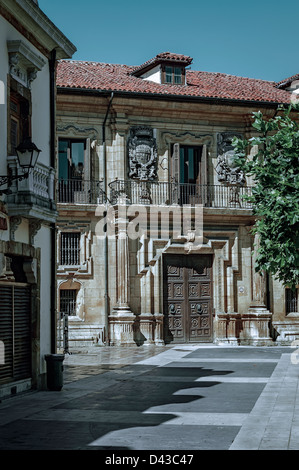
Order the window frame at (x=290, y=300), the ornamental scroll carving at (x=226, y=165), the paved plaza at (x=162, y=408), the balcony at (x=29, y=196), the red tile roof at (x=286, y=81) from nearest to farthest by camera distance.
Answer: the paved plaza at (x=162, y=408) < the balcony at (x=29, y=196) < the ornamental scroll carving at (x=226, y=165) < the window frame at (x=290, y=300) < the red tile roof at (x=286, y=81)

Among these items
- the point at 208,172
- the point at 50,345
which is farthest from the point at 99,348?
the point at 50,345

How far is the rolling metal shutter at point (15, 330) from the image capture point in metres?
12.8

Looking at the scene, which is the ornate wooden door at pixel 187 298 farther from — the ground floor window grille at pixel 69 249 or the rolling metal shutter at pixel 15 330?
the rolling metal shutter at pixel 15 330

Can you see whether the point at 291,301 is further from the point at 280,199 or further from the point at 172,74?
the point at 280,199

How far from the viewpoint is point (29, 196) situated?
1264cm

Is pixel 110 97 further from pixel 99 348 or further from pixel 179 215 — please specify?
pixel 99 348

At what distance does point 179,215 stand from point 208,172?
2.16 meters

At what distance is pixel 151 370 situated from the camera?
1778 centimetres

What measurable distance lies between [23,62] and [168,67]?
15.2 meters

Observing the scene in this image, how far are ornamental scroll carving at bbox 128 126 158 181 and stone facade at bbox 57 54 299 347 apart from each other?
4 centimetres

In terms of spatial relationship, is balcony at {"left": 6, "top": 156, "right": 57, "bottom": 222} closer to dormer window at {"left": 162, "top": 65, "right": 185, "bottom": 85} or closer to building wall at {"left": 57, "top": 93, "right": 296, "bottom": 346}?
building wall at {"left": 57, "top": 93, "right": 296, "bottom": 346}

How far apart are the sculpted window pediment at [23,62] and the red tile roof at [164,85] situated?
1066cm

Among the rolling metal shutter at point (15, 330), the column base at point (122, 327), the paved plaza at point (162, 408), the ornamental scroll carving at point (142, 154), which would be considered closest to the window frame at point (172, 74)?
the ornamental scroll carving at point (142, 154)

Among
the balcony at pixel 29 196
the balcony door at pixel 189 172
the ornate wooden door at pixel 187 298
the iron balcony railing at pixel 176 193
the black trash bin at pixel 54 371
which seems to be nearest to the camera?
the balcony at pixel 29 196
